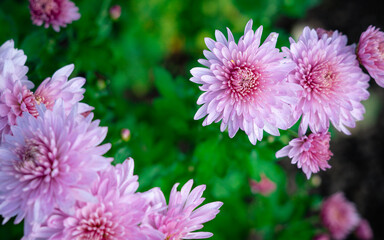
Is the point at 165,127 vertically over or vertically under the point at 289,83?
over

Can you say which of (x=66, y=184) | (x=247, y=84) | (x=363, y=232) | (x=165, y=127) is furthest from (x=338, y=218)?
(x=66, y=184)

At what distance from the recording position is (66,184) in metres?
1.17

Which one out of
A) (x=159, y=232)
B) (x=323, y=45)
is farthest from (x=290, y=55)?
(x=159, y=232)

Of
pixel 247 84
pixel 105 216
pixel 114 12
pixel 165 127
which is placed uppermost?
pixel 114 12

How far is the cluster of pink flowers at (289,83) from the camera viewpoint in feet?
4.37

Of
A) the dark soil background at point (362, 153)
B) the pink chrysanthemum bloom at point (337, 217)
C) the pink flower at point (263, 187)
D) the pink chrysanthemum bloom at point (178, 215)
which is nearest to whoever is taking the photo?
the pink chrysanthemum bloom at point (178, 215)

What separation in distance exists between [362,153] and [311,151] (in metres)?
2.28

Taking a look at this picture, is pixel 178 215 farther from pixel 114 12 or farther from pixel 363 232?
pixel 363 232

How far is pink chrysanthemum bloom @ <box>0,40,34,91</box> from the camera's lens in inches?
52.9

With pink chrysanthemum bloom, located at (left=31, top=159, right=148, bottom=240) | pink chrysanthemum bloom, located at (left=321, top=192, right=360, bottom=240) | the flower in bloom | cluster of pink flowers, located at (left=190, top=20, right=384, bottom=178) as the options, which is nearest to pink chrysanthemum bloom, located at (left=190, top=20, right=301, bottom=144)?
cluster of pink flowers, located at (left=190, top=20, right=384, bottom=178)

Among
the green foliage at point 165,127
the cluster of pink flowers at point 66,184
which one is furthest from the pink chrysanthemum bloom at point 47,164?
the green foliage at point 165,127

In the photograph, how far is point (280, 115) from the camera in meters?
1.38

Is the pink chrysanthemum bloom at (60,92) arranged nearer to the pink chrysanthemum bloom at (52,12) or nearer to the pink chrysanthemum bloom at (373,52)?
the pink chrysanthemum bloom at (52,12)

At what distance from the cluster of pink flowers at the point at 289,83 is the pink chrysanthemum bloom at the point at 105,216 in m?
0.44
